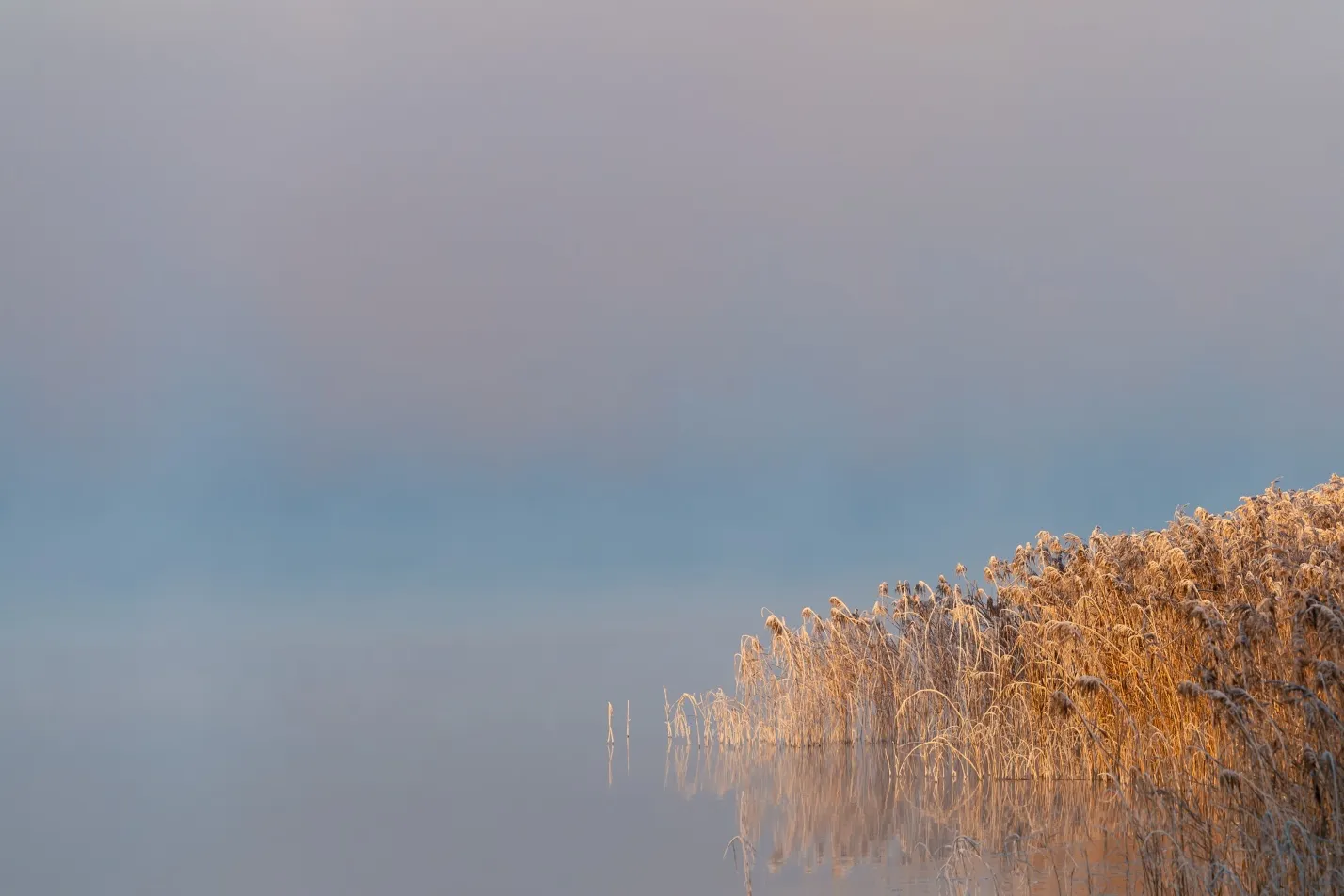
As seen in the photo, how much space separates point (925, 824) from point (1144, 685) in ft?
7.55

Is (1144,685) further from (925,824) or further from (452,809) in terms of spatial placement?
(452,809)

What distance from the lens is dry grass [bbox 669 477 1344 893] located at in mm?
6805

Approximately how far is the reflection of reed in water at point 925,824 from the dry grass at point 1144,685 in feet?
1.10

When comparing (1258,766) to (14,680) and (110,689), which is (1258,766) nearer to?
(110,689)

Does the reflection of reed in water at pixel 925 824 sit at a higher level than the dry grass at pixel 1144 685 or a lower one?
lower

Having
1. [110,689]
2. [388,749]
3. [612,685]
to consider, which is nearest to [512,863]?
[388,749]

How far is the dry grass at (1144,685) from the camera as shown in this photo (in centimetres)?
680

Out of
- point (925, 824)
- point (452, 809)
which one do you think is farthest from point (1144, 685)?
point (452, 809)

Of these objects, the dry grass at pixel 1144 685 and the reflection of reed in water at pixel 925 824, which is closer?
the dry grass at pixel 1144 685

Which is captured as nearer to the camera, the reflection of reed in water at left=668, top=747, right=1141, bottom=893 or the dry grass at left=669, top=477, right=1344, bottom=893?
the dry grass at left=669, top=477, right=1344, bottom=893

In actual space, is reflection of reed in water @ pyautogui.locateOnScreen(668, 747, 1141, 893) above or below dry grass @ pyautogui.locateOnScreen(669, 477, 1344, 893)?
A: below

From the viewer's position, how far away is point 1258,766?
23.4 feet

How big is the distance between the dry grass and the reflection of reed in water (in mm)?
335

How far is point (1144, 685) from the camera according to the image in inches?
410
